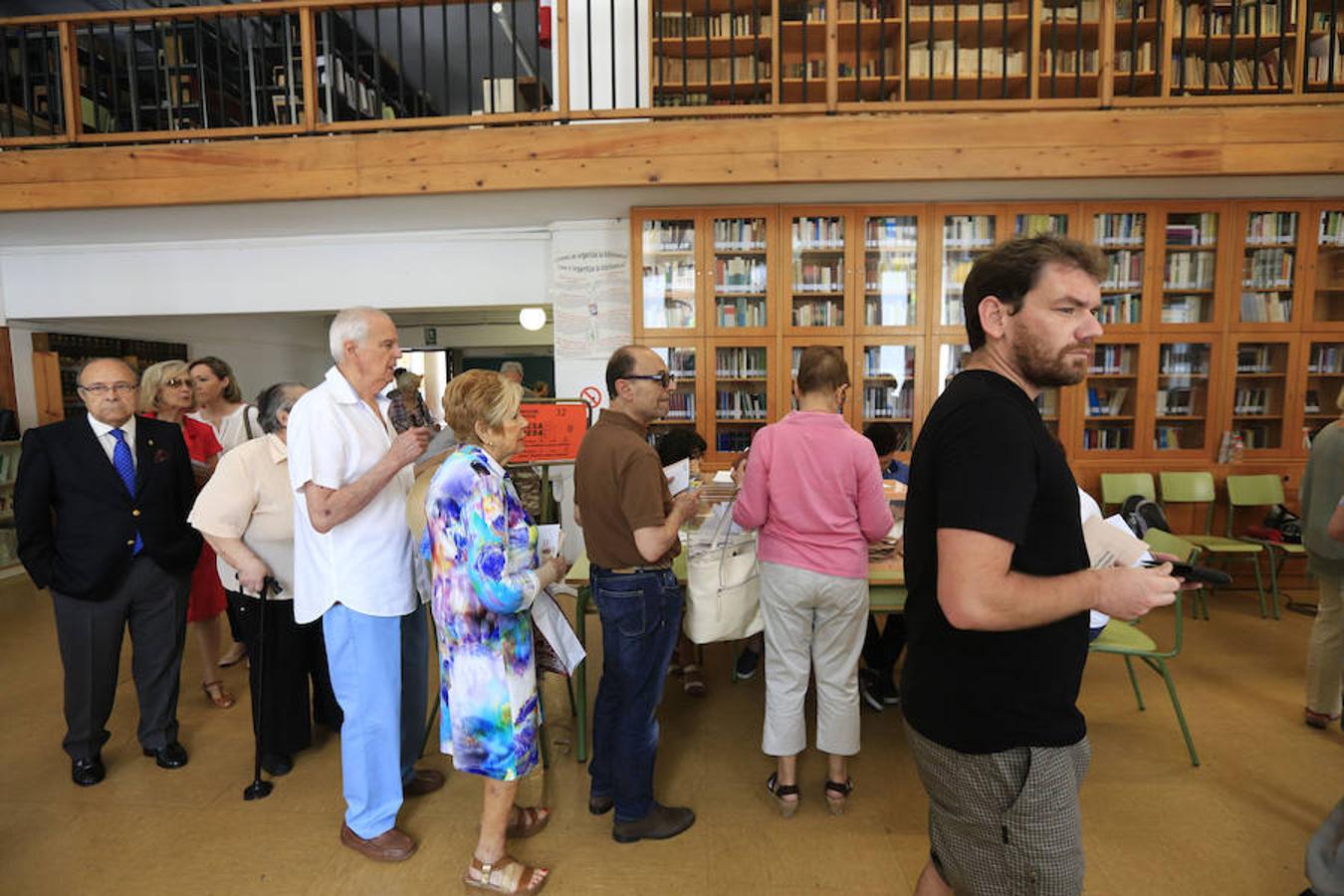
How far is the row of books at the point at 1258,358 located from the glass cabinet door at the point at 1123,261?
33.3 inches

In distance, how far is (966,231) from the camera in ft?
17.0

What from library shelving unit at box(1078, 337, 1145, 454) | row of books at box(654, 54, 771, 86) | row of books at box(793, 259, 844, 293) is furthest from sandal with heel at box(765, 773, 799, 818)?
row of books at box(654, 54, 771, 86)

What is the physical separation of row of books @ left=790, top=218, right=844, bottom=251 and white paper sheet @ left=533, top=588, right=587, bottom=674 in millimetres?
3928

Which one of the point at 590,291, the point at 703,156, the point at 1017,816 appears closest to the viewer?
the point at 1017,816

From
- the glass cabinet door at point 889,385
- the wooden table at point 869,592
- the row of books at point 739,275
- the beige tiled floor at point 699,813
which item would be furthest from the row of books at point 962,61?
the beige tiled floor at point 699,813

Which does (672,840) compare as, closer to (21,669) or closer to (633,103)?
(21,669)

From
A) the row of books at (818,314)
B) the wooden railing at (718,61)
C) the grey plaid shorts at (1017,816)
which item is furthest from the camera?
the row of books at (818,314)

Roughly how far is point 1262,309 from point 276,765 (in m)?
6.98

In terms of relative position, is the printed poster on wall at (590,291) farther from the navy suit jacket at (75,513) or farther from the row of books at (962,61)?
the navy suit jacket at (75,513)

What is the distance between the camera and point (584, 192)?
4.70 meters

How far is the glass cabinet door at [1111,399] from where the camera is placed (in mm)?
5305

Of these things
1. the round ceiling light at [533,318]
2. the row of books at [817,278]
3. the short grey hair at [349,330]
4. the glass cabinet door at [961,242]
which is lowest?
the short grey hair at [349,330]

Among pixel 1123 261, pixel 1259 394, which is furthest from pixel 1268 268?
pixel 1123 261

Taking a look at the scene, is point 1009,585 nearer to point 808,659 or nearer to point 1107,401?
point 808,659
